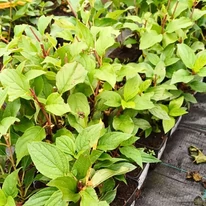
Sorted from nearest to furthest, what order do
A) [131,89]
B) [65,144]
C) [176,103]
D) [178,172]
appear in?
[65,144]
[131,89]
[176,103]
[178,172]

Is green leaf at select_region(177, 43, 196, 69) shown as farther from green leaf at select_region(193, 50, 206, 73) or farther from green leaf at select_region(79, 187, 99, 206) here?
green leaf at select_region(79, 187, 99, 206)

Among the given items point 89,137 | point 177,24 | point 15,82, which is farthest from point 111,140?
point 177,24

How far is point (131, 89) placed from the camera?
4.26ft

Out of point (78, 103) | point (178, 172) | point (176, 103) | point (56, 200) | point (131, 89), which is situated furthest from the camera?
point (178, 172)

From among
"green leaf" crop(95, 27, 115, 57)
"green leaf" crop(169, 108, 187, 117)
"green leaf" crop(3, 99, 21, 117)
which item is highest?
"green leaf" crop(95, 27, 115, 57)

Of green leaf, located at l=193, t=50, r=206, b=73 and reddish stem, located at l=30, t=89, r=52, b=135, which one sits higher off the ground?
reddish stem, located at l=30, t=89, r=52, b=135

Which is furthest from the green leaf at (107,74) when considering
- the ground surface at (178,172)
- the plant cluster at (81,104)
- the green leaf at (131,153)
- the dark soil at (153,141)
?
the ground surface at (178,172)

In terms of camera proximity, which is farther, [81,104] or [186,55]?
[186,55]

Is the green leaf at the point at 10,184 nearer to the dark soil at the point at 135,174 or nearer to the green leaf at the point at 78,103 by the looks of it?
the green leaf at the point at 78,103

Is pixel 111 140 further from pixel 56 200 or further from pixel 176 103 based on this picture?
pixel 176 103

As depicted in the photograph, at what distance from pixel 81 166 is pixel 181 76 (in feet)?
2.36

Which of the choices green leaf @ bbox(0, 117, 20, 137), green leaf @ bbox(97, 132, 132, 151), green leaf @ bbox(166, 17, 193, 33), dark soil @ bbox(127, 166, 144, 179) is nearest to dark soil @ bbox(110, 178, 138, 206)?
→ dark soil @ bbox(127, 166, 144, 179)

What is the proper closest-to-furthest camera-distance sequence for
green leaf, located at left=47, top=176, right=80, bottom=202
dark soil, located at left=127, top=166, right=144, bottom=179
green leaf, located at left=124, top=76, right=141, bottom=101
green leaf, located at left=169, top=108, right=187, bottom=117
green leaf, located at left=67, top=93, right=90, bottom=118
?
green leaf, located at left=47, top=176, right=80, bottom=202
green leaf, located at left=67, top=93, right=90, bottom=118
green leaf, located at left=124, top=76, right=141, bottom=101
dark soil, located at left=127, top=166, right=144, bottom=179
green leaf, located at left=169, top=108, right=187, bottom=117

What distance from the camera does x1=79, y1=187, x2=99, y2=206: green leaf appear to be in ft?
3.06
